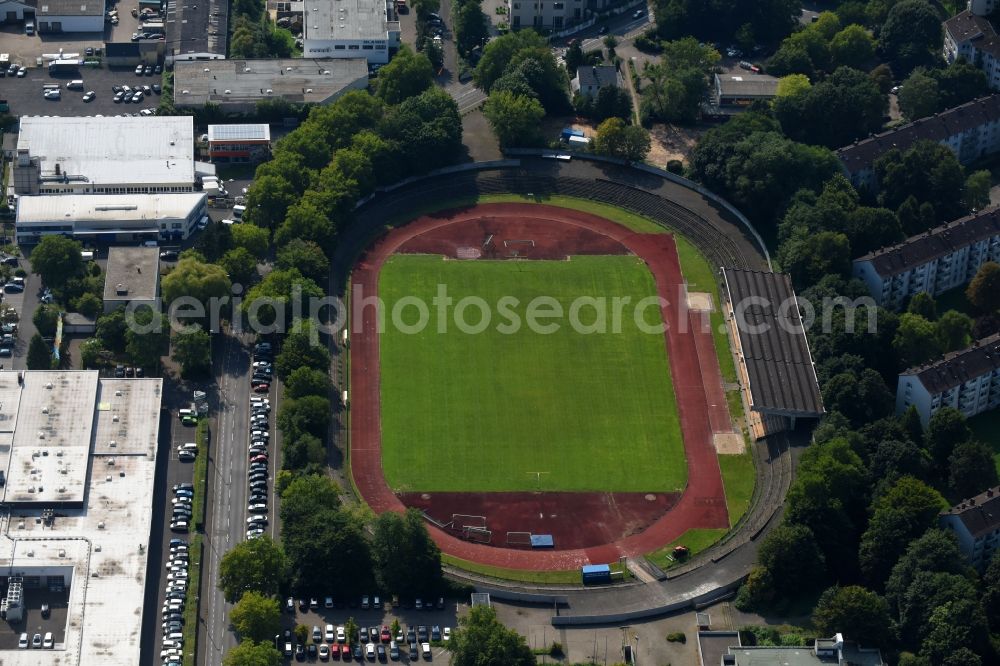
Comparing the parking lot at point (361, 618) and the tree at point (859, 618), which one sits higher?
the parking lot at point (361, 618)

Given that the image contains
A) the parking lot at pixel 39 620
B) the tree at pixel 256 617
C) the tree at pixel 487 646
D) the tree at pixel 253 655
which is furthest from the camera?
the parking lot at pixel 39 620

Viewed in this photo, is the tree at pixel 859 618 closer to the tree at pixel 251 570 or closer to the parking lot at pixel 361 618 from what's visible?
the parking lot at pixel 361 618

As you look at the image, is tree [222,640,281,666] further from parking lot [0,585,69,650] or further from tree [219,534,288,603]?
parking lot [0,585,69,650]

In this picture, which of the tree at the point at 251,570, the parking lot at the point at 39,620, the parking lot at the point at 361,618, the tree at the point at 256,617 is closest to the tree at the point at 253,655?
the tree at the point at 256,617


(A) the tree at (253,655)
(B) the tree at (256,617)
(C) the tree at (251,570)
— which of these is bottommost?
(A) the tree at (253,655)

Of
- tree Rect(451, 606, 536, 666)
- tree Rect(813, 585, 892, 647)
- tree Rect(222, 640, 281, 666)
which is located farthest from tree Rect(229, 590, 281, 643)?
tree Rect(813, 585, 892, 647)

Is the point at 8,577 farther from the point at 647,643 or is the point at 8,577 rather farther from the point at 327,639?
the point at 647,643

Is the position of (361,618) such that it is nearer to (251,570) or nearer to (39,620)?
(251,570)
